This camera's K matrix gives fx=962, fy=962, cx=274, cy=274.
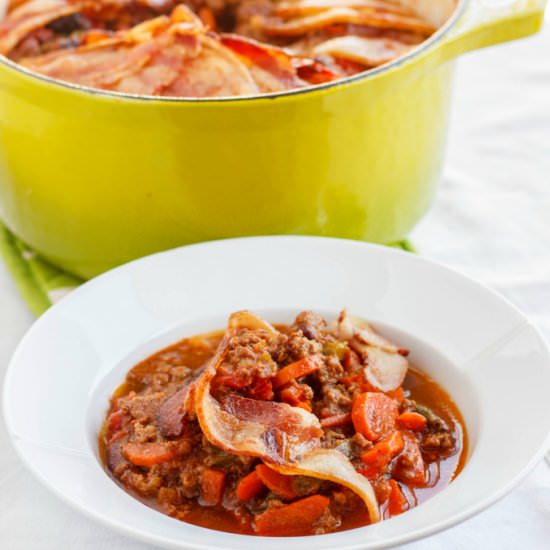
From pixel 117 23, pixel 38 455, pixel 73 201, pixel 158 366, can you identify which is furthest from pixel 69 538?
pixel 117 23

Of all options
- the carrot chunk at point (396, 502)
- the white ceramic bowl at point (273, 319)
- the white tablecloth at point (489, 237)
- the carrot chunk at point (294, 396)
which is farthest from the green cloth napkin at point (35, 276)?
the carrot chunk at point (396, 502)

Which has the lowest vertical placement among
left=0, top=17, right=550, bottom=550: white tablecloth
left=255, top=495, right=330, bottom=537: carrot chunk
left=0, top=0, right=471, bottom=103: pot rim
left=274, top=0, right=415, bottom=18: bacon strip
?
left=0, top=17, right=550, bottom=550: white tablecloth

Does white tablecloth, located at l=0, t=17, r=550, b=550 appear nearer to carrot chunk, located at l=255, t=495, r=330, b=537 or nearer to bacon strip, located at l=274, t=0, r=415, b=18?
carrot chunk, located at l=255, t=495, r=330, b=537

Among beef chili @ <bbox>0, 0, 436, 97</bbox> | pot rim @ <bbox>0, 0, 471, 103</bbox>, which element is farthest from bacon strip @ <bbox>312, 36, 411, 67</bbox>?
pot rim @ <bbox>0, 0, 471, 103</bbox>

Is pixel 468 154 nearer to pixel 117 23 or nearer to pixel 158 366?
pixel 117 23

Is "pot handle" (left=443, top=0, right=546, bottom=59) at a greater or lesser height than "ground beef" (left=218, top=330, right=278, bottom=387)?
greater

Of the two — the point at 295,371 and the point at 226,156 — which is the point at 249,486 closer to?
the point at 295,371

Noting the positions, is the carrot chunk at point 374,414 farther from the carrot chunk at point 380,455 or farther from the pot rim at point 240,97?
the pot rim at point 240,97
